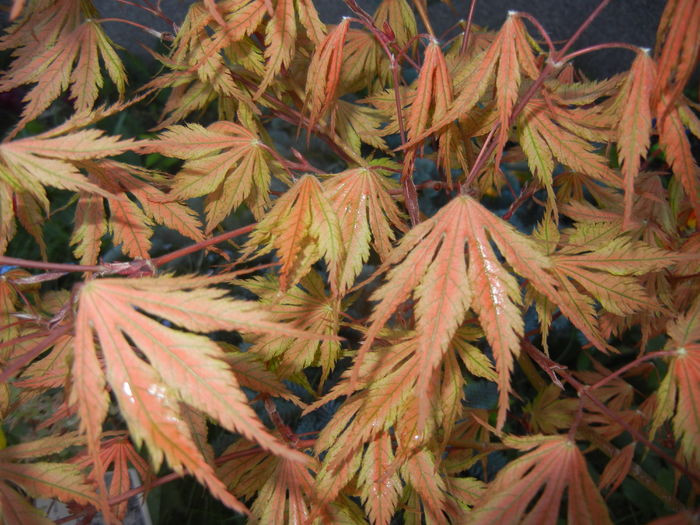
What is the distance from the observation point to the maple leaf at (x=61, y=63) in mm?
806

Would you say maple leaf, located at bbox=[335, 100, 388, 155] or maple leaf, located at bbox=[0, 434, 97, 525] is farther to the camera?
maple leaf, located at bbox=[335, 100, 388, 155]

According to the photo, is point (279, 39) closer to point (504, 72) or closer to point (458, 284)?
point (504, 72)

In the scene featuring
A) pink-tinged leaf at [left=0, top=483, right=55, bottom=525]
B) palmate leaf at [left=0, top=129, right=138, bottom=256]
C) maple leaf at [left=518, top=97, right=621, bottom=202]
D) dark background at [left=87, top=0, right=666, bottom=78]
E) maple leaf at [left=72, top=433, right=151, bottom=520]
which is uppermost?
dark background at [left=87, top=0, right=666, bottom=78]

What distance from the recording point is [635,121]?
1.83 ft

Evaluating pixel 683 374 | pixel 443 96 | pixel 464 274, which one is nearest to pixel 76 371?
pixel 464 274

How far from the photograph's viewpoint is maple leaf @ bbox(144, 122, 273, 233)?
77cm

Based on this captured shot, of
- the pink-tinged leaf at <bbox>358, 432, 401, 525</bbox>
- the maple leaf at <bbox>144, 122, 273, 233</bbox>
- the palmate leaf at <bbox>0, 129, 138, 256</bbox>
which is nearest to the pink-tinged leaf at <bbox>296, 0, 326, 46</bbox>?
the maple leaf at <bbox>144, 122, 273, 233</bbox>

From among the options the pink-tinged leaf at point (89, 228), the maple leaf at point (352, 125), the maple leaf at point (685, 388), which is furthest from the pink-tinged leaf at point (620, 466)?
the pink-tinged leaf at point (89, 228)

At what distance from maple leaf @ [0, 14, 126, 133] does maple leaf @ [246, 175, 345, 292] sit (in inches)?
16.6

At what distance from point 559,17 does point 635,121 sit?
196 centimetres

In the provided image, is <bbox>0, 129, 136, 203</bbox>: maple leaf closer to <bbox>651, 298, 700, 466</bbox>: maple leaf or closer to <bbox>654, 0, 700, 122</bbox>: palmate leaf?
<bbox>654, 0, 700, 122</bbox>: palmate leaf

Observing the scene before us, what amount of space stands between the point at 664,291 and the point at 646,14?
5.81ft

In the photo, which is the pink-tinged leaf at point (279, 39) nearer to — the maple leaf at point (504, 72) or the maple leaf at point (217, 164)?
the maple leaf at point (217, 164)

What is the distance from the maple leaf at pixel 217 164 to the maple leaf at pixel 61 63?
0.18 metres
